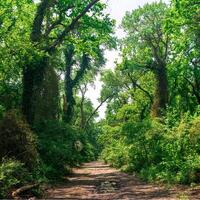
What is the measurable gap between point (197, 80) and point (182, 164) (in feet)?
82.2

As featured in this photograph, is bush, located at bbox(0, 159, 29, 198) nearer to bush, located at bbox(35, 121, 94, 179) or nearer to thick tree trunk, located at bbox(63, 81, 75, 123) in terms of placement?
bush, located at bbox(35, 121, 94, 179)

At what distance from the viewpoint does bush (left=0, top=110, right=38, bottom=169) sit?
1680 centimetres

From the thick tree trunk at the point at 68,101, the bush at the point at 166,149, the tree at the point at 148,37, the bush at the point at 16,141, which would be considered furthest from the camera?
the thick tree trunk at the point at 68,101

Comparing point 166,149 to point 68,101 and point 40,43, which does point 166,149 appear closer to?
point 40,43

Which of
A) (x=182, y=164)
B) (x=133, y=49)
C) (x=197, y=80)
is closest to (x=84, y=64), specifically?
(x=133, y=49)

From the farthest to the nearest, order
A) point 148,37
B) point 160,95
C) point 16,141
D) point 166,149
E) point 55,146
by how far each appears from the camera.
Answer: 1. point 148,37
2. point 160,95
3. point 55,146
4. point 166,149
5. point 16,141

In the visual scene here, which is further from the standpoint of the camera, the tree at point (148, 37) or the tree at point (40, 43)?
the tree at point (148, 37)

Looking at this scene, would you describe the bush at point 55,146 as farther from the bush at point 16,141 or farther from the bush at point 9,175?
the bush at point 9,175

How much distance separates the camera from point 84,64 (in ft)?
153

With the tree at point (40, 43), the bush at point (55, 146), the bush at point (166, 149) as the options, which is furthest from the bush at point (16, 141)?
the bush at point (166, 149)

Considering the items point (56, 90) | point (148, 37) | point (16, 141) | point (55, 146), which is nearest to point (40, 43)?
point (55, 146)

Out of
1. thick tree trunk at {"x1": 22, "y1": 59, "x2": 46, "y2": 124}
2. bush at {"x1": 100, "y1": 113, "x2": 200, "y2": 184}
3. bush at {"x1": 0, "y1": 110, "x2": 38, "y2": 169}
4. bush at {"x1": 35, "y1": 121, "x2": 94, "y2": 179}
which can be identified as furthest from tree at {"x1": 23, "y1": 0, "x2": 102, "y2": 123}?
bush at {"x1": 100, "y1": 113, "x2": 200, "y2": 184}

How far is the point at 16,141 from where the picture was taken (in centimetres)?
1694

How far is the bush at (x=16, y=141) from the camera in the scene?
55.1ft
